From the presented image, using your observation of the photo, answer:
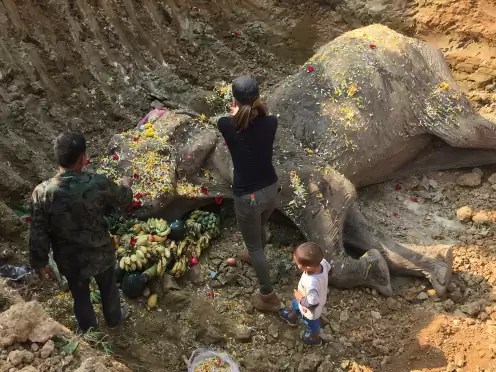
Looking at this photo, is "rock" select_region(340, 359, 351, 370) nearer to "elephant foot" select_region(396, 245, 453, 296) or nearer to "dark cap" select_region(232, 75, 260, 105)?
"elephant foot" select_region(396, 245, 453, 296)

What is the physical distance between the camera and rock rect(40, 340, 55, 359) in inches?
112

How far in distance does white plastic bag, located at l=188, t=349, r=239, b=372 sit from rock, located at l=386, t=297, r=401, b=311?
4.84ft

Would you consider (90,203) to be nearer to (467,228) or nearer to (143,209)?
(143,209)

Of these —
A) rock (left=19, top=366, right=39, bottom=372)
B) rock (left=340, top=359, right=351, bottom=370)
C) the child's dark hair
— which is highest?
rock (left=19, top=366, right=39, bottom=372)

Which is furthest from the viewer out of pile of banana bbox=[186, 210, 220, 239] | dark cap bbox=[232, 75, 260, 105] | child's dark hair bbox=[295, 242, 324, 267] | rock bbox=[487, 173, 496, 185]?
rock bbox=[487, 173, 496, 185]

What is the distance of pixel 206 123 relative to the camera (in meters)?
5.21

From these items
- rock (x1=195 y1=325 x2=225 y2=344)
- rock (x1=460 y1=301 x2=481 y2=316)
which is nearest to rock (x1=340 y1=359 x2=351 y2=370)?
rock (x1=195 y1=325 x2=225 y2=344)

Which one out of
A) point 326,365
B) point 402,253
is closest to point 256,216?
point 326,365

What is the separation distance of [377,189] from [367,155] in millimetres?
612

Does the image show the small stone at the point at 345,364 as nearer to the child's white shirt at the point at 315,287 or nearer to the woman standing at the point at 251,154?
the child's white shirt at the point at 315,287

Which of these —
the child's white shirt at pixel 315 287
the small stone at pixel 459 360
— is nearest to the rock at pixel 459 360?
the small stone at pixel 459 360

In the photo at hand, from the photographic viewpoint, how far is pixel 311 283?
12.5ft

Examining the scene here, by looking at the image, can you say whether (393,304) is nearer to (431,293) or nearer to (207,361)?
(431,293)

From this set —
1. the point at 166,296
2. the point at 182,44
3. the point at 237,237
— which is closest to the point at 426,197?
the point at 237,237
